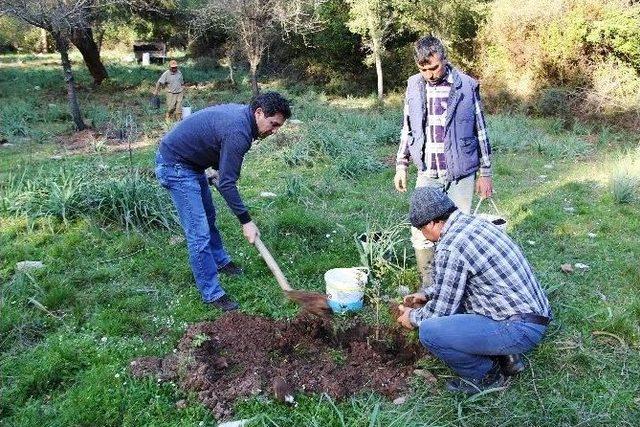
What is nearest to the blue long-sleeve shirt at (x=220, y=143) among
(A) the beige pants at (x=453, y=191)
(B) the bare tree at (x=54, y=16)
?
(A) the beige pants at (x=453, y=191)

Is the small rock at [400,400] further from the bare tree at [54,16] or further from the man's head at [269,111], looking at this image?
the bare tree at [54,16]

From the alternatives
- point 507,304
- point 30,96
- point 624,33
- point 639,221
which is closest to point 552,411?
point 507,304

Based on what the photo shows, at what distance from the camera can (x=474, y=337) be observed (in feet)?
9.04

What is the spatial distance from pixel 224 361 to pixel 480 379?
4.88 feet

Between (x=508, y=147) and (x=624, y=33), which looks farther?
(x=624, y=33)

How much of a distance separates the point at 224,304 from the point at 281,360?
2.49ft

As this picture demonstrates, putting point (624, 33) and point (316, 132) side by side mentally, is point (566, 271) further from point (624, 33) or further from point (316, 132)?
point (624, 33)

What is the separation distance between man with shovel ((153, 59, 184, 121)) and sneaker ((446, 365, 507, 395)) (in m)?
9.17

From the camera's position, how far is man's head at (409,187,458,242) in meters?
2.68

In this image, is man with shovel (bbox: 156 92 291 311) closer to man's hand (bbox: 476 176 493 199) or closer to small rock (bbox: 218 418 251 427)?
small rock (bbox: 218 418 251 427)

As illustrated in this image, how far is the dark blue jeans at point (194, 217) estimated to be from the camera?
12.1 ft

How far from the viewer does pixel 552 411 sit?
9.04ft

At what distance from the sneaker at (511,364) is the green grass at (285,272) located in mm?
66

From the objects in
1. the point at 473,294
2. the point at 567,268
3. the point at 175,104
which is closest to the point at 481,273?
the point at 473,294
